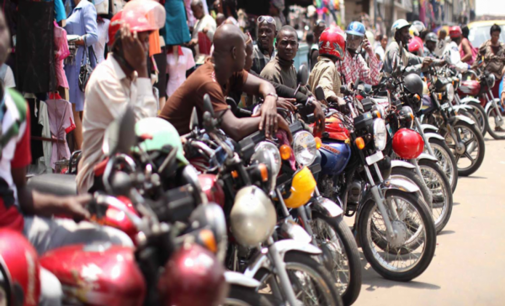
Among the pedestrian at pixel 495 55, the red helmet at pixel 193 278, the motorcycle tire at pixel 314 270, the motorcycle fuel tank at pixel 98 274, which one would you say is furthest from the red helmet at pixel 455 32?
the red helmet at pixel 193 278

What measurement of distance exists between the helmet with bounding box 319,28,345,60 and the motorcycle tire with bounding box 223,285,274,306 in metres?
3.35

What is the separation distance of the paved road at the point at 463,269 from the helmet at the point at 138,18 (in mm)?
2243

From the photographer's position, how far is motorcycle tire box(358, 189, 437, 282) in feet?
13.6

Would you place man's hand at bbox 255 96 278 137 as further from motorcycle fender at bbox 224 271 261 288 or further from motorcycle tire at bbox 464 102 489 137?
motorcycle tire at bbox 464 102 489 137

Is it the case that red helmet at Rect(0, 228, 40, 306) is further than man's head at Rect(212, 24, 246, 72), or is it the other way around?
man's head at Rect(212, 24, 246, 72)

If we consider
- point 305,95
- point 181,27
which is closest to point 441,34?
point 181,27

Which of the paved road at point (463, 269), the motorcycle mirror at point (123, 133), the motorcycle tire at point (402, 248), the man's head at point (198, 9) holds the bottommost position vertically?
the paved road at point (463, 269)

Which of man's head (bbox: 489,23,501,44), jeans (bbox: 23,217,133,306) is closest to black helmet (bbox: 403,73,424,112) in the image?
jeans (bbox: 23,217,133,306)

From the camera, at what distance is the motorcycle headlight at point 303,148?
364 centimetres

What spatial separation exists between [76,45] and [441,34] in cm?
1242

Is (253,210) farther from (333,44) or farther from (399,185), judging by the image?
(333,44)

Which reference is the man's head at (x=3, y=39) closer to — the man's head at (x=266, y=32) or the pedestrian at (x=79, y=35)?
the pedestrian at (x=79, y=35)

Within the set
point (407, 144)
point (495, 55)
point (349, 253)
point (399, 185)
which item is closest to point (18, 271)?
point (349, 253)

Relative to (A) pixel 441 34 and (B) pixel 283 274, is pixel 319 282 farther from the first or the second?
(A) pixel 441 34
